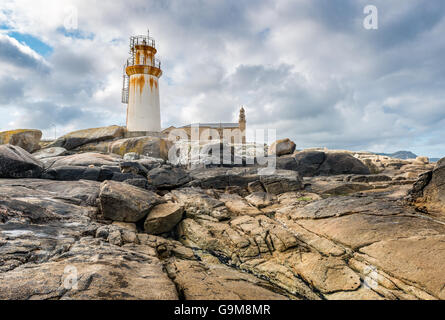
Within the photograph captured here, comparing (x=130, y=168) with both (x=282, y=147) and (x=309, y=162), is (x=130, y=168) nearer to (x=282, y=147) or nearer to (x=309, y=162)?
(x=309, y=162)

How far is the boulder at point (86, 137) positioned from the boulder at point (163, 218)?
1911 centimetres

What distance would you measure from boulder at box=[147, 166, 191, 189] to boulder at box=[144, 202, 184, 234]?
4.04 metres

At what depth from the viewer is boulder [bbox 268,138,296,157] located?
72.3ft

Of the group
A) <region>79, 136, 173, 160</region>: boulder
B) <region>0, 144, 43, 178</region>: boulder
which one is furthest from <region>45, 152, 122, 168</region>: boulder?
<region>79, 136, 173, 160</region>: boulder

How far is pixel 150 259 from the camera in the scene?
5.04 metres

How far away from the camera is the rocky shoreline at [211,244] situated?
3.81 meters

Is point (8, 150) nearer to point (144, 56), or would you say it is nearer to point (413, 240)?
point (413, 240)

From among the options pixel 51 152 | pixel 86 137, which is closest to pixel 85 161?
pixel 51 152

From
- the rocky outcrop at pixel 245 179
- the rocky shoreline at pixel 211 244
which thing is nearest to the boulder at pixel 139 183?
the rocky shoreline at pixel 211 244

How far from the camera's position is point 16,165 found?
10.8 metres

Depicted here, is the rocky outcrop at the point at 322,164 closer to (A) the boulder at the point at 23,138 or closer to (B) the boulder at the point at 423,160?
(B) the boulder at the point at 423,160

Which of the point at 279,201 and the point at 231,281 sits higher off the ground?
the point at 279,201
